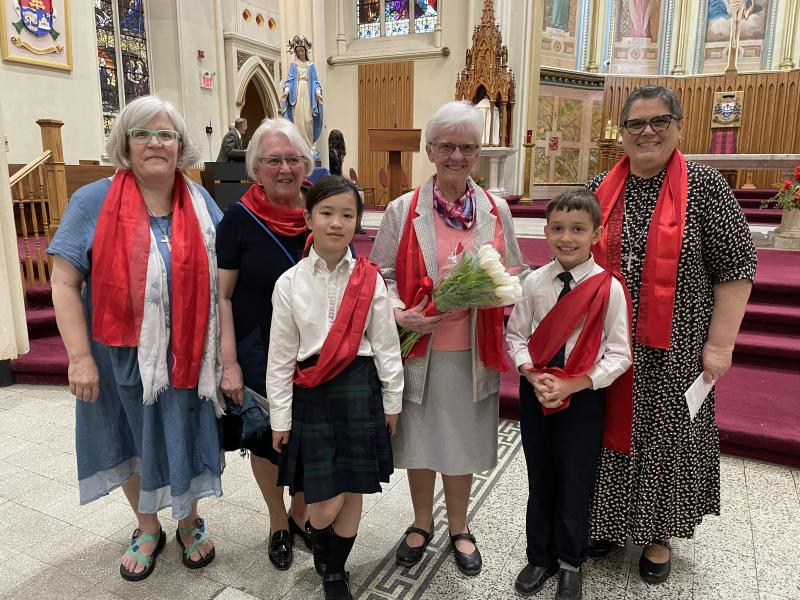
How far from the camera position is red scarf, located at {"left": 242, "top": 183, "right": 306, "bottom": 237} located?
5.61 ft

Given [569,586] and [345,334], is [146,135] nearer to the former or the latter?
[345,334]

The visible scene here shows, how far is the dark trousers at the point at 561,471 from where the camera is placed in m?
1.67

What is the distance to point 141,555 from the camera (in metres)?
1.93

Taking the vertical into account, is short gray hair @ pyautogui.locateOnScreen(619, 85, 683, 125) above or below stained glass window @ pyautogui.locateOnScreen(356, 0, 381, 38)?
below

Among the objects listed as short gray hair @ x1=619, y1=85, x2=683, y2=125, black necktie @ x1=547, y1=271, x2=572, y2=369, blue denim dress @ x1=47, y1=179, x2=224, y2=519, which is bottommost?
blue denim dress @ x1=47, y1=179, x2=224, y2=519

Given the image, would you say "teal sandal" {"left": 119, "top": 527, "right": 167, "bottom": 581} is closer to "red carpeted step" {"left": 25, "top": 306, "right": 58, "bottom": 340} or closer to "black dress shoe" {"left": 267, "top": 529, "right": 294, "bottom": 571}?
"black dress shoe" {"left": 267, "top": 529, "right": 294, "bottom": 571}

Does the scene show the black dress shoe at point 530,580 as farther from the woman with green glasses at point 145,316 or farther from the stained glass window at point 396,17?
the stained glass window at point 396,17

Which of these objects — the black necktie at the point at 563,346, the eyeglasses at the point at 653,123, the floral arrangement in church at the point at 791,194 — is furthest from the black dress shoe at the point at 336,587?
the floral arrangement in church at the point at 791,194

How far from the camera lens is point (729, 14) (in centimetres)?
1095

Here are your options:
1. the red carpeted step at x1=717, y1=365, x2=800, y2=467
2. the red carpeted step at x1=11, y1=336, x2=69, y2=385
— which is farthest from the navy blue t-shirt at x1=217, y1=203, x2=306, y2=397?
the red carpeted step at x1=11, y1=336, x2=69, y2=385

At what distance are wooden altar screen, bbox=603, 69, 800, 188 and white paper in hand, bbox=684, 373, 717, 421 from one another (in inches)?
431

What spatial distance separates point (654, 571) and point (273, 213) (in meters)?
1.77

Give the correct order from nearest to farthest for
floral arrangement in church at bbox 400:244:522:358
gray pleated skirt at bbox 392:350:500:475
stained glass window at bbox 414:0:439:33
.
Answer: floral arrangement in church at bbox 400:244:522:358, gray pleated skirt at bbox 392:350:500:475, stained glass window at bbox 414:0:439:33

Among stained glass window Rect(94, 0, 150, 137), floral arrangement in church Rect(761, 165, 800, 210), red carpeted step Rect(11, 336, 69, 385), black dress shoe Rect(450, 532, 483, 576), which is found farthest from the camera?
stained glass window Rect(94, 0, 150, 137)
